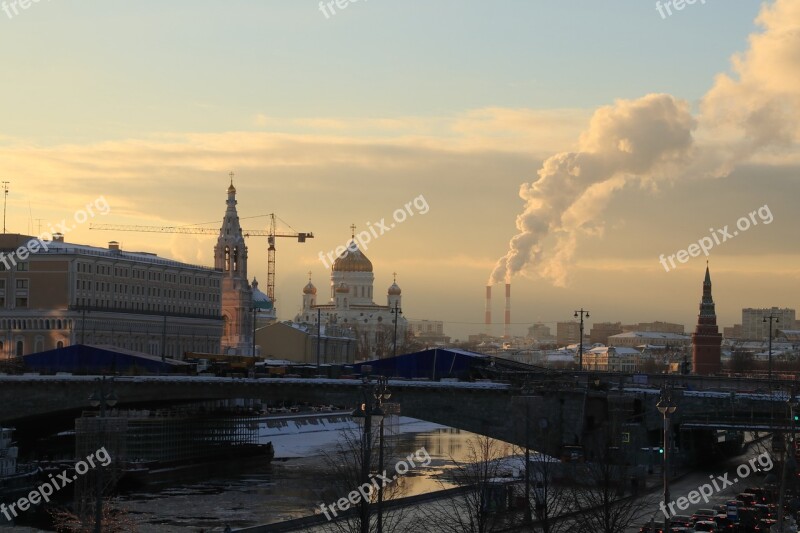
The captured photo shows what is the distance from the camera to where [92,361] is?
326ft

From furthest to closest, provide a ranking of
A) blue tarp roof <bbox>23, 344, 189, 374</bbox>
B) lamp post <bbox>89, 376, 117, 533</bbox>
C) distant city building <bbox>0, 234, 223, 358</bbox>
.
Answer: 1. distant city building <bbox>0, 234, 223, 358</bbox>
2. blue tarp roof <bbox>23, 344, 189, 374</bbox>
3. lamp post <bbox>89, 376, 117, 533</bbox>

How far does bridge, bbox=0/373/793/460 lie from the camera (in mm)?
82625

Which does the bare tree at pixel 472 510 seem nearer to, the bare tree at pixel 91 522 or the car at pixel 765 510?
the car at pixel 765 510

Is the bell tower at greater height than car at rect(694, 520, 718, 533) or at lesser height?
greater

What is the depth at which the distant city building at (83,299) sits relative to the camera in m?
144

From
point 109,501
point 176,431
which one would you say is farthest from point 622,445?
point 176,431

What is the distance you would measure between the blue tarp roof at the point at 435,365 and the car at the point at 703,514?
32471mm

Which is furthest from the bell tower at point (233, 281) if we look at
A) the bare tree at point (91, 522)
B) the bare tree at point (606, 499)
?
the bare tree at point (91, 522)

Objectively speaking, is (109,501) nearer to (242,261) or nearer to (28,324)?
(28,324)

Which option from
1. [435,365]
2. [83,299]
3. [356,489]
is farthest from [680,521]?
[83,299]

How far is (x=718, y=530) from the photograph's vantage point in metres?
60.2

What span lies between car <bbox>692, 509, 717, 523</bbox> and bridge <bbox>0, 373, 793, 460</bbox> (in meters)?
14.6

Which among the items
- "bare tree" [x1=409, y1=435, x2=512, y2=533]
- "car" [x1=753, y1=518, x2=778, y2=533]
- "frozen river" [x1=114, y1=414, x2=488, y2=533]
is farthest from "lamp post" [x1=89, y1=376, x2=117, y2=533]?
"car" [x1=753, y1=518, x2=778, y2=533]

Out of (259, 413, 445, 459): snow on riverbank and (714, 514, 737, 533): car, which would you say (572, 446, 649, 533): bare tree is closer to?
(714, 514, 737, 533): car
